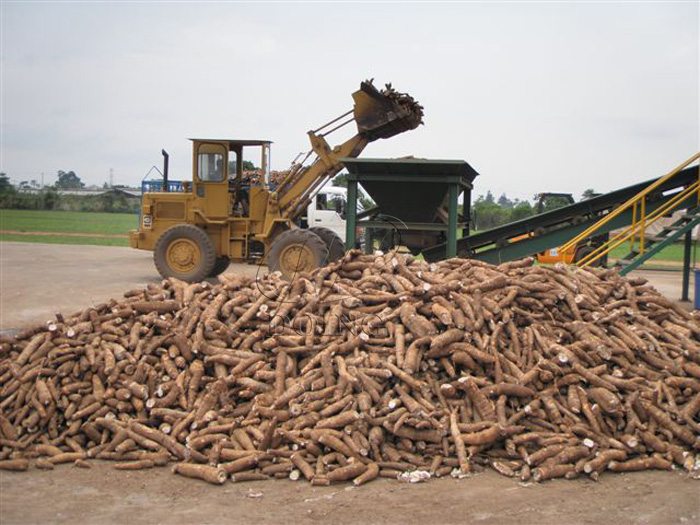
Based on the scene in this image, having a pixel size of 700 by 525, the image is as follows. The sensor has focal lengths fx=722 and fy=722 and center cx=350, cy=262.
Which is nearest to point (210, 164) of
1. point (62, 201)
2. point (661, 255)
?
point (661, 255)

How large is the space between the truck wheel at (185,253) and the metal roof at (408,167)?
17.4ft

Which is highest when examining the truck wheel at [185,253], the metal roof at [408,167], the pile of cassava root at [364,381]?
the metal roof at [408,167]

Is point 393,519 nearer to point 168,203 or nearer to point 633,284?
point 633,284

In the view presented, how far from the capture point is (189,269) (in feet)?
53.9

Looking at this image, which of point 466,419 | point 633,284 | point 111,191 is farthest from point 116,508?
point 111,191

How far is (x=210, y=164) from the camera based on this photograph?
1653cm

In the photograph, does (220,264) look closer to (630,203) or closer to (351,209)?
(351,209)

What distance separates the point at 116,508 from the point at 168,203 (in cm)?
1267

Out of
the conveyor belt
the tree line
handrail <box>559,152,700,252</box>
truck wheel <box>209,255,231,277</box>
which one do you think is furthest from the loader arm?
the tree line

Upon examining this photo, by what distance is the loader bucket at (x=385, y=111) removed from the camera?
14512 mm

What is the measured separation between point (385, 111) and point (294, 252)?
11.6ft

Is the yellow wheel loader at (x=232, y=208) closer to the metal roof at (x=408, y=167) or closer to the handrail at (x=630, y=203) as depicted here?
the metal roof at (x=408, y=167)

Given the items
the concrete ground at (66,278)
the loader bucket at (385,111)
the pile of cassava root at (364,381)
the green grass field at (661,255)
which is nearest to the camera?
the pile of cassava root at (364,381)

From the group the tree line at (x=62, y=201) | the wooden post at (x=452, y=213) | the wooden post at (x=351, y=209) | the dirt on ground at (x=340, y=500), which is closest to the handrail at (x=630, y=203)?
the wooden post at (x=452, y=213)
